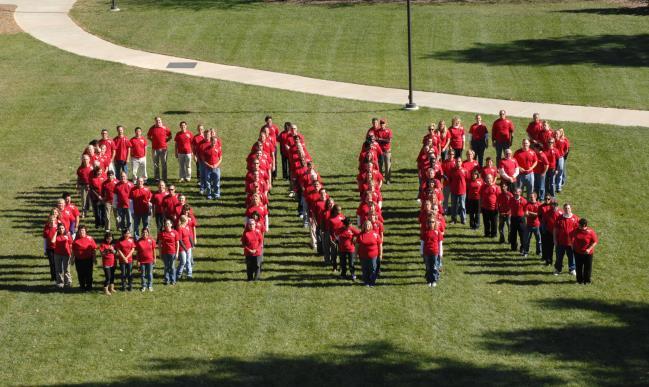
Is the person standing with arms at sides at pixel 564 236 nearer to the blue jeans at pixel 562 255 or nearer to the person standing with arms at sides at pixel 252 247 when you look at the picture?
the blue jeans at pixel 562 255

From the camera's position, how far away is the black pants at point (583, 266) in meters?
24.0

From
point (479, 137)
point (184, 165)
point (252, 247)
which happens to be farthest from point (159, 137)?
point (479, 137)

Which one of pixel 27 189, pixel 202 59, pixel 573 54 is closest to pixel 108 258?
pixel 27 189

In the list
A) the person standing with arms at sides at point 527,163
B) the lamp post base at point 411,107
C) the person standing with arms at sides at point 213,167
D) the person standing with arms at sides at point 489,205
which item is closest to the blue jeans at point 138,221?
the person standing with arms at sides at point 213,167

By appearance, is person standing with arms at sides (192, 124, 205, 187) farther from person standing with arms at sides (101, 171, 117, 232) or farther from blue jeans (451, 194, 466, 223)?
blue jeans (451, 194, 466, 223)

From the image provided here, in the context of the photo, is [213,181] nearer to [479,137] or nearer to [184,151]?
[184,151]

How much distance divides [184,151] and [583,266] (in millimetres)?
11668

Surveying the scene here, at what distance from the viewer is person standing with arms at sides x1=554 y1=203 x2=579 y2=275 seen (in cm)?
2438

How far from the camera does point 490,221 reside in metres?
27.0

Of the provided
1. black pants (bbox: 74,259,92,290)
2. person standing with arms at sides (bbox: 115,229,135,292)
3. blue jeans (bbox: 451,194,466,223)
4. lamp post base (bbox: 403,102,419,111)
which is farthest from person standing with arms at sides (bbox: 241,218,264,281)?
lamp post base (bbox: 403,102,419,111)

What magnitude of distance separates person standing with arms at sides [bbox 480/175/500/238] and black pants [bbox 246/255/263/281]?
5.89 m

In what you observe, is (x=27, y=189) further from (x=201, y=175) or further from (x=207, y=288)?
(x=207, y=288)

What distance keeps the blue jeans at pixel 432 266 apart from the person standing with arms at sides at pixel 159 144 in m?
9.76

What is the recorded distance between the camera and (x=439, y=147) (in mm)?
30297
